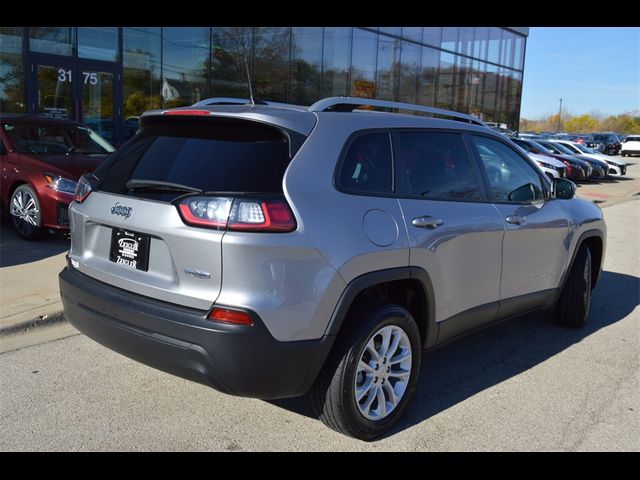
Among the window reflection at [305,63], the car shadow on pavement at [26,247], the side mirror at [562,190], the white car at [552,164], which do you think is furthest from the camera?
the white car at [552,164]

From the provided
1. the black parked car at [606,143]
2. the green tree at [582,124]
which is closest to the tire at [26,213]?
the black parked car at [606,143]

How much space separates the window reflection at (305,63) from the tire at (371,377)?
1664cm

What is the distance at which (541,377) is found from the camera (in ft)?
14.6

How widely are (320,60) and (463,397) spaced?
18.0 m

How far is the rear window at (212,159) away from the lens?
3.05 meters

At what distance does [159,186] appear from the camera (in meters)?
3.23

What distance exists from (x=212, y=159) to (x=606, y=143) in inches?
1832

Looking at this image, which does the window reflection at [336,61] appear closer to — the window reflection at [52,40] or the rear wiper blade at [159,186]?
the window reflection at [52,40]

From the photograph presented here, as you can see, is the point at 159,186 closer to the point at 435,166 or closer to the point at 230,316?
the point at 230,316

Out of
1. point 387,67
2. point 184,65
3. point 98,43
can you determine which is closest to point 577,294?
point 98,43

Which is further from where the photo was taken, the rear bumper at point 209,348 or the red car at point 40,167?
the red car at point 40,167
